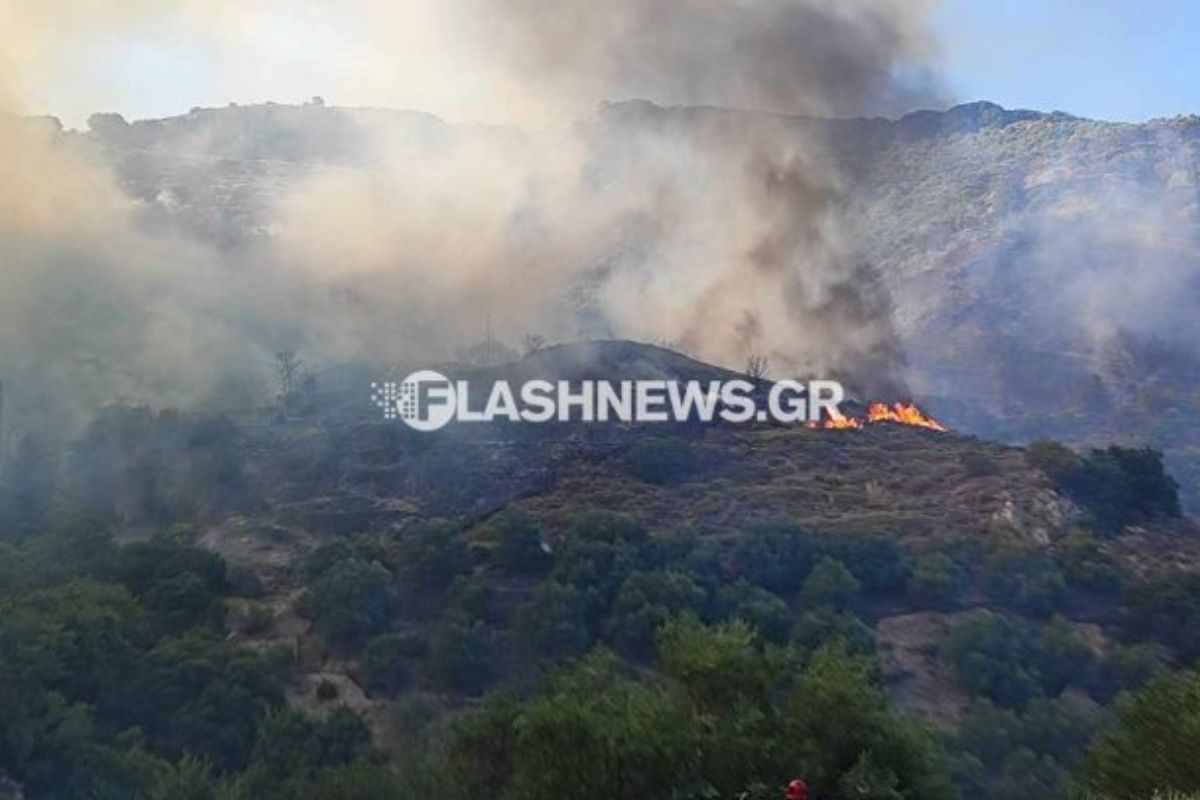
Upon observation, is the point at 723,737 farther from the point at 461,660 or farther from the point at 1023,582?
the point at 1023,582

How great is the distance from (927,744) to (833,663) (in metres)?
2.71

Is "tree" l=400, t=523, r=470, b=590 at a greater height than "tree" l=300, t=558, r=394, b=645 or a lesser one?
greater

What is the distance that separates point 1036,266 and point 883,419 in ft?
212

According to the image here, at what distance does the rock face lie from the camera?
142750 millimetres

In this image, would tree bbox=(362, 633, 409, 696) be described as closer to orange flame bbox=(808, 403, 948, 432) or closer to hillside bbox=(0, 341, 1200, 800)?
hillside bbox=(0, 341, 1200, 800)

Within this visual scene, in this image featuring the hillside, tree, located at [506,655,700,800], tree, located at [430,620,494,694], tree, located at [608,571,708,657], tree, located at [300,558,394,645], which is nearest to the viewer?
tree, located at [506,655,700,800]

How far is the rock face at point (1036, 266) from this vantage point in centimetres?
14275

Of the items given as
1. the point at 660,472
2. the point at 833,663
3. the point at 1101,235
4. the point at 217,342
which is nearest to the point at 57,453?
the point at 217,342

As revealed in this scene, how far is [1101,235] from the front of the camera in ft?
557

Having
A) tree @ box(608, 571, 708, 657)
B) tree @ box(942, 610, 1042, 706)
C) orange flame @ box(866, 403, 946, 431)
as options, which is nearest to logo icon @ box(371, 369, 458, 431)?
tree @ box(608, 571, 708, 657)

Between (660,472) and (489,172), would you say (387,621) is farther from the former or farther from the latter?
(489,172)

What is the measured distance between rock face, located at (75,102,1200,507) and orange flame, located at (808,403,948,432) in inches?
916

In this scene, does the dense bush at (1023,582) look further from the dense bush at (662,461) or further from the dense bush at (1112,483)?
the dense bush at (662,461)

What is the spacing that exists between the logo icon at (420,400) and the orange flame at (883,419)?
97.9ft
